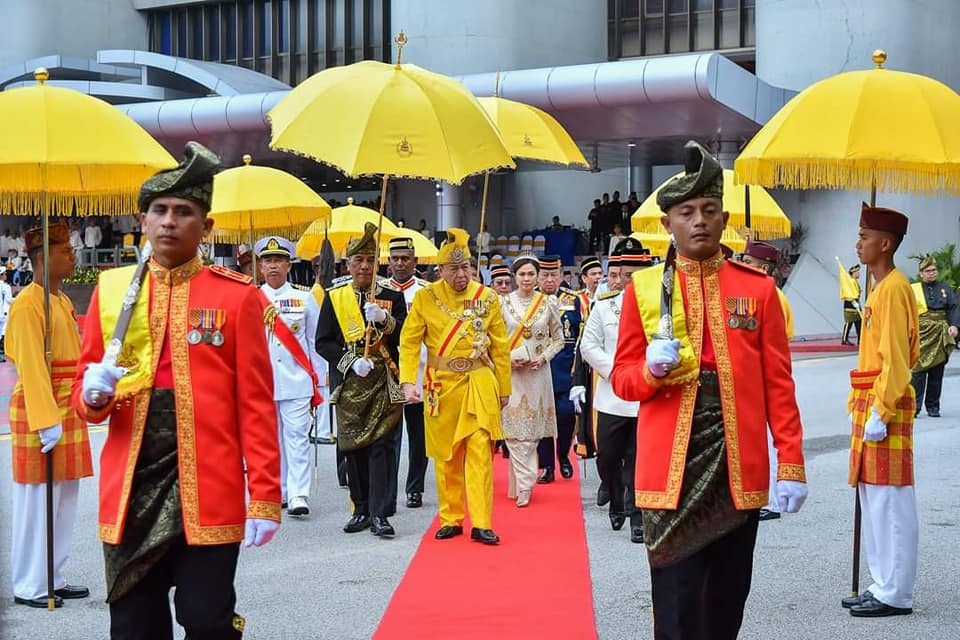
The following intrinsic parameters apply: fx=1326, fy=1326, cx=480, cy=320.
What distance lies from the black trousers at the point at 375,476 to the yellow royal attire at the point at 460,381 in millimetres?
411

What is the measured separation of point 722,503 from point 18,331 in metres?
3.78

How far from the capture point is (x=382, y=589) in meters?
7.36

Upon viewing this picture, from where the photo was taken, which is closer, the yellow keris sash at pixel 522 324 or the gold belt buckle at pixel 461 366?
the gold belt buckle at pixel 461 366

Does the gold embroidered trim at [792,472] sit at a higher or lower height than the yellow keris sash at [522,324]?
lower

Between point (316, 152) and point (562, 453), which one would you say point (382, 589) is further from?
point (562, 453)

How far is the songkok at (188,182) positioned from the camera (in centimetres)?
442

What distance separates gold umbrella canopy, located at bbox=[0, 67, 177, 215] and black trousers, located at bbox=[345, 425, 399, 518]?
8.37 ft

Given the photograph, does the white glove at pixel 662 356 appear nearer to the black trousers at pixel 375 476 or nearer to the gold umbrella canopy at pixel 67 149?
the gold umbrella canopy at pixel 67 149

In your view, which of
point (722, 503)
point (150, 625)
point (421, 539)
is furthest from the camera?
point (421, 539)

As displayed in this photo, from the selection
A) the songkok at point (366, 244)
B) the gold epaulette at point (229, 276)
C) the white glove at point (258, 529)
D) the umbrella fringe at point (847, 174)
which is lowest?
the white glove at point (258, 529)

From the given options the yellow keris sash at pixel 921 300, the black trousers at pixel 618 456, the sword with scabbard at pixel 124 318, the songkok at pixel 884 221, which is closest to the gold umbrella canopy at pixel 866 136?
the songkok at pixel 884 221

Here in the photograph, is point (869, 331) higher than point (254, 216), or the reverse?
point (254, 216)

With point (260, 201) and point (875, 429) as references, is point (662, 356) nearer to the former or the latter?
point (875, 429)

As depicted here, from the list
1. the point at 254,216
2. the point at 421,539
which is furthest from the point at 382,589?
the point at 254,216
